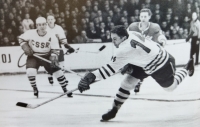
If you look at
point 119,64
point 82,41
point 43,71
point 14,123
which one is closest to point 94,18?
point 82,41

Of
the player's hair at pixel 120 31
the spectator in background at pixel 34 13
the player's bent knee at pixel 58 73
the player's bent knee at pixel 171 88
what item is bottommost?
the player's bent knee at pixel 171 88

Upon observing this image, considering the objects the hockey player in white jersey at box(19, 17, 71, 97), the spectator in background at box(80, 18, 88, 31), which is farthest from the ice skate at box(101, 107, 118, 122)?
the spectator in background at box(80, 18, 88, 31)

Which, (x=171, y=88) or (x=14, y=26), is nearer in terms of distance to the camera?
(x=14, y=26)

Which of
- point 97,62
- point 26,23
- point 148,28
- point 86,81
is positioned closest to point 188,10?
point 148,28

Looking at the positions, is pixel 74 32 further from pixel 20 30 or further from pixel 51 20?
pixel 20 30

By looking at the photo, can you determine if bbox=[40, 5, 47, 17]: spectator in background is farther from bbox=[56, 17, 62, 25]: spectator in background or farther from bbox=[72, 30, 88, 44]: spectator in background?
bbox=[72, 30, 88, 44]: spectator in background

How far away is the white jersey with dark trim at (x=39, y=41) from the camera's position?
185cm

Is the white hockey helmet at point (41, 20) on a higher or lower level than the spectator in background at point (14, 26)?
higher

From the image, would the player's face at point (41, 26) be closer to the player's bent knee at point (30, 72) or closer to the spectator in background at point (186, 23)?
the player's bent knee at point (30, 72)

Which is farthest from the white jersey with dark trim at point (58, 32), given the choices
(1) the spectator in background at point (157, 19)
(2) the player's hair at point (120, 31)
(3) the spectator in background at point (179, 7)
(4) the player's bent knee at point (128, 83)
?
(3) the spectator in background at point (179, 7)

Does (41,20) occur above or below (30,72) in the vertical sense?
above

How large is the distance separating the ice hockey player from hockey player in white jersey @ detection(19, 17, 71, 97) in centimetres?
49

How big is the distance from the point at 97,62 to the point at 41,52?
0.36m

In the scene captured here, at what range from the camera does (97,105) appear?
1.95 meters
